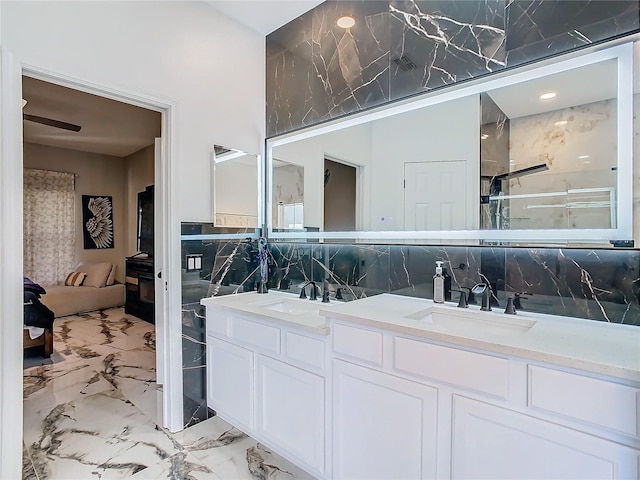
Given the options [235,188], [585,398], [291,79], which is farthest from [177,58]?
[585,398]

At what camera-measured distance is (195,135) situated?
2350 mm

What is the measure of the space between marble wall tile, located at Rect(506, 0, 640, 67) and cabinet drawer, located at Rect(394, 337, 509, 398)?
1.33m

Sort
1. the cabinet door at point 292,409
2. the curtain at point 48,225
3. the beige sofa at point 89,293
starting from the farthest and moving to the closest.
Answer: the curtain at point 48,225
the beige sofa at point 89,293
the cabinet door at point 292,409

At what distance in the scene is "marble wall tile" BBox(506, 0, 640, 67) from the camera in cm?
137

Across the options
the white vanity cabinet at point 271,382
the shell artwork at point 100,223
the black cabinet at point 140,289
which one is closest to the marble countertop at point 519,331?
the white vanity cabinet at point 271,382

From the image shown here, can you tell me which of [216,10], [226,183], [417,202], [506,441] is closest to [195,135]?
[226,183]

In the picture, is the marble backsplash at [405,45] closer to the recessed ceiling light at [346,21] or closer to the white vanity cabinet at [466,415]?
the recessed ceiling light at [346,21]

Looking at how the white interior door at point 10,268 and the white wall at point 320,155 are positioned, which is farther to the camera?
the white wall at point 320,155

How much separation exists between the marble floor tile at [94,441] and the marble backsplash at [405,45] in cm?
226

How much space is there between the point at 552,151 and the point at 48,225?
6.61 metres

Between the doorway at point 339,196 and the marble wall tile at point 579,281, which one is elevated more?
the doorway at point 339,196

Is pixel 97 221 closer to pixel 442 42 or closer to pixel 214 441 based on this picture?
pixel 214 441

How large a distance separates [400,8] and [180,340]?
7.95 ft

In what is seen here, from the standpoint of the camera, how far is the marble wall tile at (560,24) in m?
1.37
